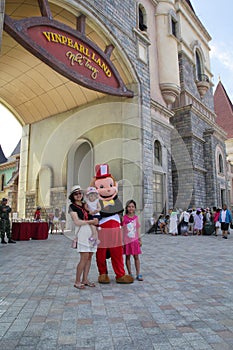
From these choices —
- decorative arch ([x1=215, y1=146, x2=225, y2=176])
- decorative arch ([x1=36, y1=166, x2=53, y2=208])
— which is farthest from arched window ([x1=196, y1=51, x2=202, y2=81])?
decorative arch ([x1=36, y1=166, x2=53, y2=208])

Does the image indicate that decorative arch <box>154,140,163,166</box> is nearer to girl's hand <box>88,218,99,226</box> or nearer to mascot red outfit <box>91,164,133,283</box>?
mascot red outfit <box>91,164,133,283</box>

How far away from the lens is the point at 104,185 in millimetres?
4328

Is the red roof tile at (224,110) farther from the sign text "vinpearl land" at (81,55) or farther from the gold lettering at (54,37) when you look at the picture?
the gold lettering at (54,37)

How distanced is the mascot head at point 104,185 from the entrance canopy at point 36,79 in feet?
30.2

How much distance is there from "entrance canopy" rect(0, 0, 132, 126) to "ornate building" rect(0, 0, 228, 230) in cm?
6

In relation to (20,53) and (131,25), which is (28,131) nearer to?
(20,53)

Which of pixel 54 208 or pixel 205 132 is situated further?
pixel 205 132

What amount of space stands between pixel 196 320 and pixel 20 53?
13.0m

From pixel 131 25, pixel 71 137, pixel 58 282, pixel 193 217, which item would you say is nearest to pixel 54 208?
pixel 71 137

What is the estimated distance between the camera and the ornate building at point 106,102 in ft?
34.9

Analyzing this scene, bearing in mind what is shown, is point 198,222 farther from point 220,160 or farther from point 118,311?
point 118,311

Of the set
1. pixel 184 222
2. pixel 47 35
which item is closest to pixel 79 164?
pixel 184 222

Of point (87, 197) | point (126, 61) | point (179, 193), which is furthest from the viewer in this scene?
point (179, 193)

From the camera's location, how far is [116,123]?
46.3 feet
